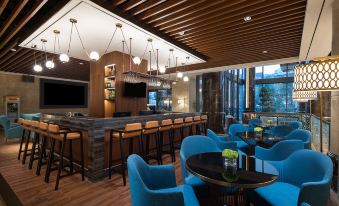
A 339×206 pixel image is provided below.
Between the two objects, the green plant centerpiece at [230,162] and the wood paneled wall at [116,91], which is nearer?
the green plant centerpiece at [230,162]

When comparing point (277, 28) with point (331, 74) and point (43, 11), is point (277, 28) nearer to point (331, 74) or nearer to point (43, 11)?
point (331, 74)

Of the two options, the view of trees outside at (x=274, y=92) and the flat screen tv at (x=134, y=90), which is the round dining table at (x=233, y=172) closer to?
the flat screen tv at (x=134, y=90)

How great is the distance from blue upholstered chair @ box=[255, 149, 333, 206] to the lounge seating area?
0.04ft

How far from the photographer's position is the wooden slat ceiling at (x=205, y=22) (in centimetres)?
307

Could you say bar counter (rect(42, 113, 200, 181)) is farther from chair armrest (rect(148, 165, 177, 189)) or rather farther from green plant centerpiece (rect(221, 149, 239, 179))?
green plant centerpiece (rect(221, 149, 239, 179))

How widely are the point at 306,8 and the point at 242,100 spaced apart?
9.82 metres

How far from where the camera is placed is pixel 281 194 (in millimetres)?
1835

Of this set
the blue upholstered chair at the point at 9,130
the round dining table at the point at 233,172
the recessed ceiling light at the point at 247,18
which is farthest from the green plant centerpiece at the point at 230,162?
the blue upholstered chair at the point at 9,130

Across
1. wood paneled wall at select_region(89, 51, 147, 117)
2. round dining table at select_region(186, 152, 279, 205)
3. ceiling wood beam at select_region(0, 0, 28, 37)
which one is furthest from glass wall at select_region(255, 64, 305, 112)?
ceiling wood beam at select_region(0, 0, 28, 37)

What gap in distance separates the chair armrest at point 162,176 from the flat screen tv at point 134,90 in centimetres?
430

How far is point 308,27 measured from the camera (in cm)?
364

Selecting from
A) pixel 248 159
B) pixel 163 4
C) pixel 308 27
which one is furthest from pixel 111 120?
pixel 308 27

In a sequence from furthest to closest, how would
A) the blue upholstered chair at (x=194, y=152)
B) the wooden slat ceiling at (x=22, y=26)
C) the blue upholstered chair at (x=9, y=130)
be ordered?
the blue upholstered chair at (x=9, y=130), the wooden slat ceiling at (x=22, y=26), the blue upholstered chair at (x=194, y=152)

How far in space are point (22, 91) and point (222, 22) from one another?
10.8 m
